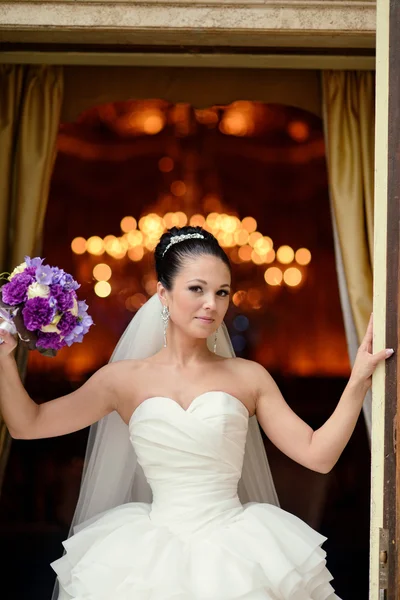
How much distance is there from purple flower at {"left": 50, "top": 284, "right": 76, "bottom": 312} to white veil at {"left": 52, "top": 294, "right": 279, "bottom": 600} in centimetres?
60

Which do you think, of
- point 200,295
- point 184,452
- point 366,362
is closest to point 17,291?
point 200,295

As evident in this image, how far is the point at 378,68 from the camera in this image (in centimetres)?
258

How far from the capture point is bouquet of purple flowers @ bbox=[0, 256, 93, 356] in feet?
8.63

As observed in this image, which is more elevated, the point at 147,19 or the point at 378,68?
the point at 147,19

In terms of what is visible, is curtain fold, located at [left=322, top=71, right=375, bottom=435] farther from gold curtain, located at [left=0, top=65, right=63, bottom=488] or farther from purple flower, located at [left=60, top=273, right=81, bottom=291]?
purple flower, located at [left=60, top=273, right=81, bottom=291]

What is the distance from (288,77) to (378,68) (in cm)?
150

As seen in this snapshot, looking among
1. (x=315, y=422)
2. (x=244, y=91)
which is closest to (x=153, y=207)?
(x=315, y=422)

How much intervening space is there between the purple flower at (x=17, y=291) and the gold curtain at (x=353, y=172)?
1.54 meters

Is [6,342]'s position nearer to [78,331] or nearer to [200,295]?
[78,331]

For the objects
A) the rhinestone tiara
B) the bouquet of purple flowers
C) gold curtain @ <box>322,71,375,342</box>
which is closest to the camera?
the bouquet of purple flowers

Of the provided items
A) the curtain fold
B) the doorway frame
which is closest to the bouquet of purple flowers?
the doorway frame

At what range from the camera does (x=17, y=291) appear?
8.64 feet

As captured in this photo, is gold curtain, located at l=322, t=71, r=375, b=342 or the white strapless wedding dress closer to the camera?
the white strapless wedding dress

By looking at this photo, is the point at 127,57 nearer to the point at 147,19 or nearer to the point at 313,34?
the point at 147,19
